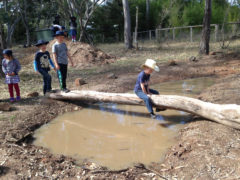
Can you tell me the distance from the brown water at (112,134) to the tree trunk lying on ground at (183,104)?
0.39 metres

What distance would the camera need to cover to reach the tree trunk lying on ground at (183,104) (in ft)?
12.4

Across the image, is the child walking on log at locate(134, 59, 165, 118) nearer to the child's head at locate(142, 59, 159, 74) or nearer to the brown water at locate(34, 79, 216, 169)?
the child's head at locate(142, 59, 159, 74)

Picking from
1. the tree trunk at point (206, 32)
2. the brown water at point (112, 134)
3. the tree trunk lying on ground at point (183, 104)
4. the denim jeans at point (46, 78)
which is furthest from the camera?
the tree trunk at point (206, 32)

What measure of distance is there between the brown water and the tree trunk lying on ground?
1.28ft

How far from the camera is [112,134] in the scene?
4395 mm

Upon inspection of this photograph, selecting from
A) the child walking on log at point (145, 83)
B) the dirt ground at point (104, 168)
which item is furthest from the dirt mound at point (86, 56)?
the child walking on log at point (145, 83)

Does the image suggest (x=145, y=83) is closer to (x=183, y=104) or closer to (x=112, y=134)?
(x=183, y=104)

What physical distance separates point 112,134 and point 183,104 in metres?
1.42

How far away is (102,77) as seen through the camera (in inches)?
341

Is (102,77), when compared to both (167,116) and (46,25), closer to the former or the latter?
(167,116)

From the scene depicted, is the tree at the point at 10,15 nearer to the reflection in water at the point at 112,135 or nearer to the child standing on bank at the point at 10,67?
the child standing on bank at the point at 10,67

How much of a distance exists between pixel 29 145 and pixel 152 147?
205cm

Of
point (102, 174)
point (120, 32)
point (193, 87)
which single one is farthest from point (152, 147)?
point (120, 32)

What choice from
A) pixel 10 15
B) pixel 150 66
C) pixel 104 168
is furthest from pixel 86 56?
pixel 10 15
